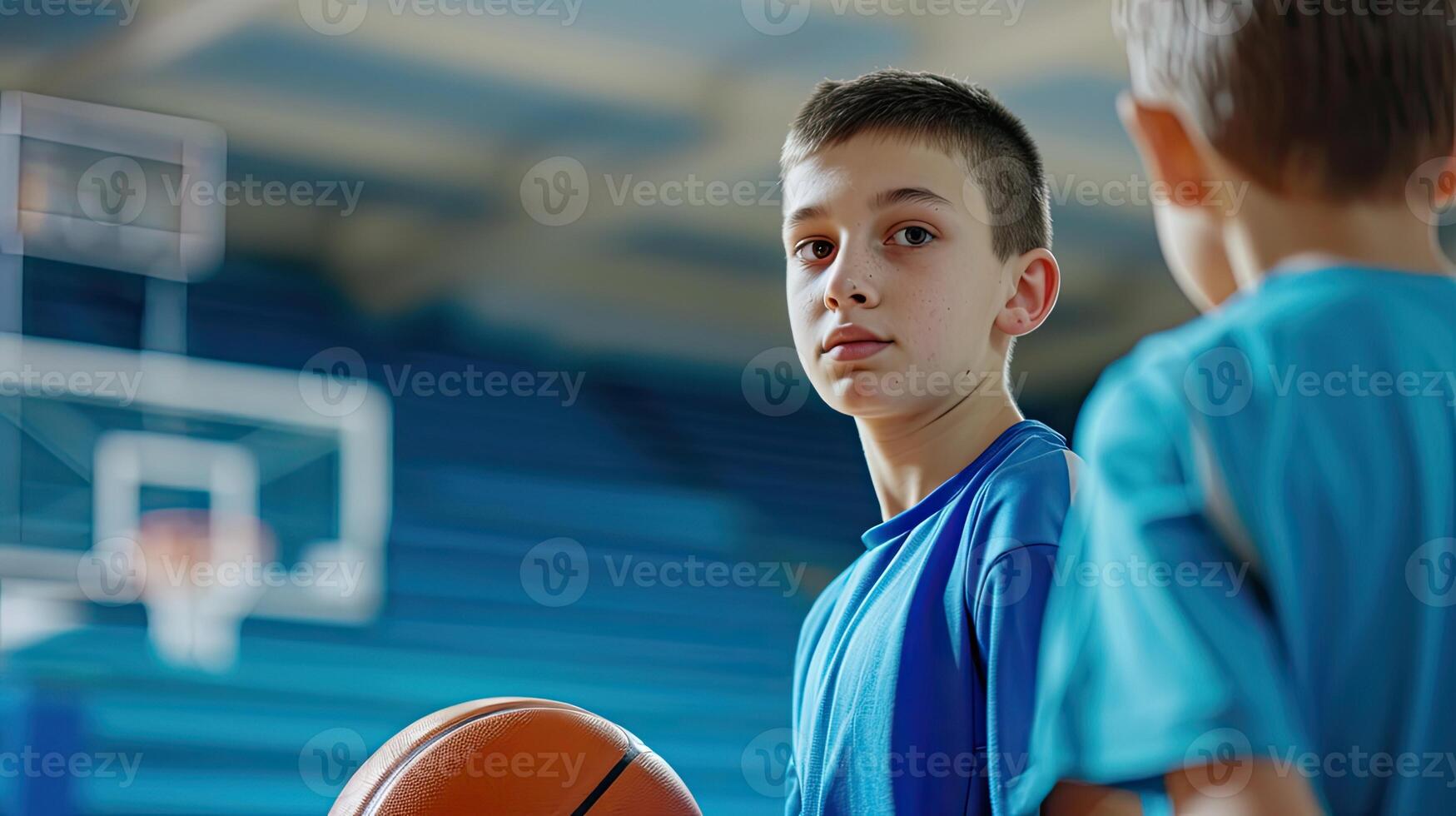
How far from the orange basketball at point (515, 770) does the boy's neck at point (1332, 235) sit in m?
0.91

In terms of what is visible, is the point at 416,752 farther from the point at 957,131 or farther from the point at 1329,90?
the point at 1329,90

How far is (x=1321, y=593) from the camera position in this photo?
0.61 m

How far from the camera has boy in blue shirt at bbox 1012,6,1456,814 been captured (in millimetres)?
603

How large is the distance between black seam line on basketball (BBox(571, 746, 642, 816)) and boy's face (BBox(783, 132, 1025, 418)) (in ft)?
1.33

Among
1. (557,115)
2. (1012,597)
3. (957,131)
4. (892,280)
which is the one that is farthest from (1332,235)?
(557,115)

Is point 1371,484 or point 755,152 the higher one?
point 755,152

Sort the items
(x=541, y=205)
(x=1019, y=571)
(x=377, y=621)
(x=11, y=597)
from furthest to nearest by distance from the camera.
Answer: (x=377, y=621) < (x=541, y=205) < (x=11, y=597) < (x=1019, y=571)

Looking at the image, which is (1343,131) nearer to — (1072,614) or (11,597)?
(1072,614)

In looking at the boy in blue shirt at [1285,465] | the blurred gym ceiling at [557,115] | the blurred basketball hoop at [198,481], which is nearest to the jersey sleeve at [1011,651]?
the boy in blue shirt at [1285,465]

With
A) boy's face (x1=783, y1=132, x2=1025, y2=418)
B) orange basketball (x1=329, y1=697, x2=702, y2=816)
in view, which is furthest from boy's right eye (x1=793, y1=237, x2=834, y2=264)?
orange basketball (x1=329, y1=697, x2=702, y2=816)

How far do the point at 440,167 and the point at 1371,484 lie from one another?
5373 mm

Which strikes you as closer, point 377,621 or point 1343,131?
point 1343,131

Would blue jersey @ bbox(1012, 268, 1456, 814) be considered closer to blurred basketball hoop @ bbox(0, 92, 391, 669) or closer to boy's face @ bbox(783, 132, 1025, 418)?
boy's face @ bbox(783, 132, 1025, 418)

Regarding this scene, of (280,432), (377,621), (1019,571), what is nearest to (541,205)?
(280,432)
